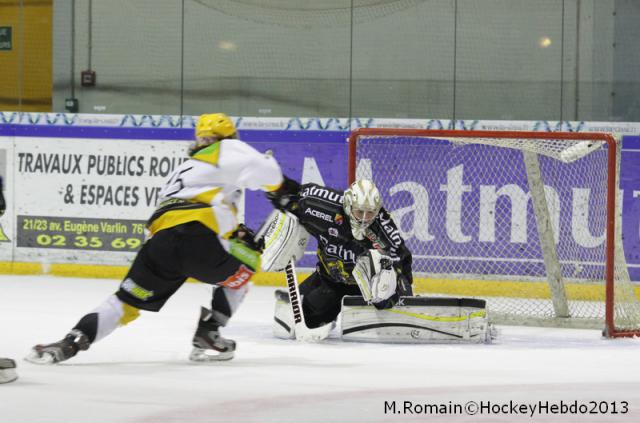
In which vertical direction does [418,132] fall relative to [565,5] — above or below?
below

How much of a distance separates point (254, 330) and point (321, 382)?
1.75 m

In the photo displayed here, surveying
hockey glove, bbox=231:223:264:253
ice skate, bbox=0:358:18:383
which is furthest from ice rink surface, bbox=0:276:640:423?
hockey glove, bbox=231:223:264:253

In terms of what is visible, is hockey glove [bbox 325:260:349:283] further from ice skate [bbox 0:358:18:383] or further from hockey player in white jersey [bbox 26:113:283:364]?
ice skate [bbox 0:358:18:383]

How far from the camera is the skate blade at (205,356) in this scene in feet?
16.6

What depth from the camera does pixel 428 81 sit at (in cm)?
952

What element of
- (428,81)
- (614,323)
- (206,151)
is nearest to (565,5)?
(428,81)

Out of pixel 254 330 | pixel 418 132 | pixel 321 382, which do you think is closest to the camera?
pixel 321 382

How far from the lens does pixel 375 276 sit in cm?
567

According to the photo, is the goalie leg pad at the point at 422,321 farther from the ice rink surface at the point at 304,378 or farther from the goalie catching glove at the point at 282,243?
the goalie catching glove at the point at 282,243

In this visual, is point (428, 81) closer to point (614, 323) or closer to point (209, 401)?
point (614, 323)

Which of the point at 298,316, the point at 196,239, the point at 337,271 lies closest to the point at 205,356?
the point at 196,239

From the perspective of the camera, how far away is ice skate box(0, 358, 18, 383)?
13.9ft

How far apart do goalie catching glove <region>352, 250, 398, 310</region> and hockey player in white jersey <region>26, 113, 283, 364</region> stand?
0.88 meters

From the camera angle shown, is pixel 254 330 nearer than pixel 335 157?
Yes
